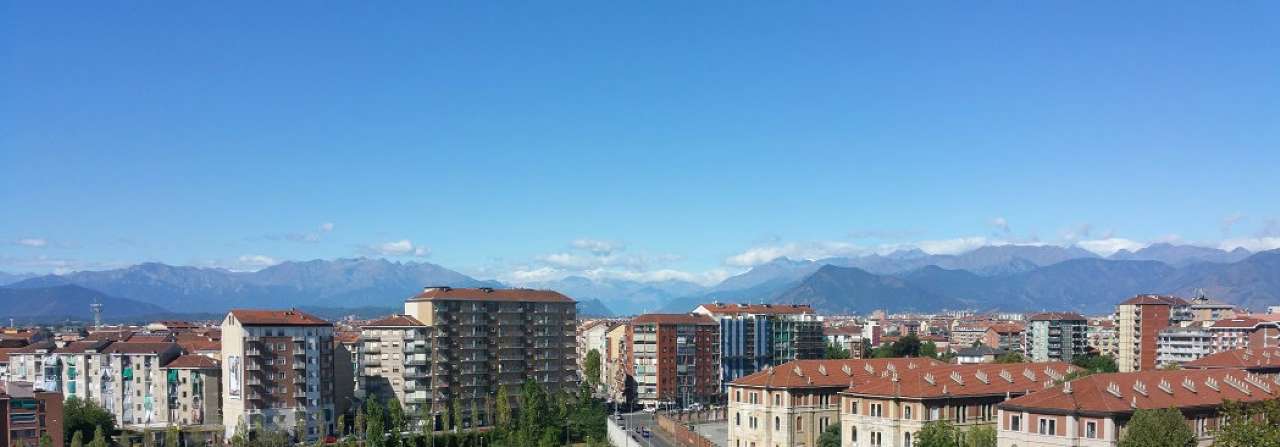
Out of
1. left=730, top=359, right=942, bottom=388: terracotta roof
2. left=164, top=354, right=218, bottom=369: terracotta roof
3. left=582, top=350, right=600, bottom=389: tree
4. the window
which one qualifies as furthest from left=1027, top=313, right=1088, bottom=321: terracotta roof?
left=164, top=354, right=218, bottom=369: terracotta roof

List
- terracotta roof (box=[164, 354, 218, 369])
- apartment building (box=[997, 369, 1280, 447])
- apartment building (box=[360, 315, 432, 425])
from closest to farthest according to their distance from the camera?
apartment building (box=[997, 369, 1280, 447]) < terracotta roof (box=[164, 354, 218, 369]) < apartment building (box=[360, 315, 432, 425])

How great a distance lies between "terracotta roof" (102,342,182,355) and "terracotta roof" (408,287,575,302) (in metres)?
21.3

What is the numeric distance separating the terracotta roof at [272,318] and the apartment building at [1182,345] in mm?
89964

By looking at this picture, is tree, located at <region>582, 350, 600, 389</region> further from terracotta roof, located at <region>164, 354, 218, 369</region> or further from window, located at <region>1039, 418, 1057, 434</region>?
window, located at <region>1039, 418, 1057, 434</region>

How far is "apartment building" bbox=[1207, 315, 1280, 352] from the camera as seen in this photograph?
111 m

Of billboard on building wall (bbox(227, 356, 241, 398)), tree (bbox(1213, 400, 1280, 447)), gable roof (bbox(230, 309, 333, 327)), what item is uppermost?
tree (bbox(1213, 400, 1280, 447))

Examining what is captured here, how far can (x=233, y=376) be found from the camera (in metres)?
83.5

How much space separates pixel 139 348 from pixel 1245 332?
111493mm

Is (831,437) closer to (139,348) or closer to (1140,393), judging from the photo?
(1140,393)

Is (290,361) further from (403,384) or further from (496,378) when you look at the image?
(496,378)

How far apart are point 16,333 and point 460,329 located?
6687 cm

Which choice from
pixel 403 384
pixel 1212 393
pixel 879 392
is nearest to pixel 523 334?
pixel 403 384

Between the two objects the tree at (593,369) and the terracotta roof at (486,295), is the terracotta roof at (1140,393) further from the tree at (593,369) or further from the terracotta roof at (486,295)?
the tree at (593,369)

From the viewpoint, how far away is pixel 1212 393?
54812 mm
